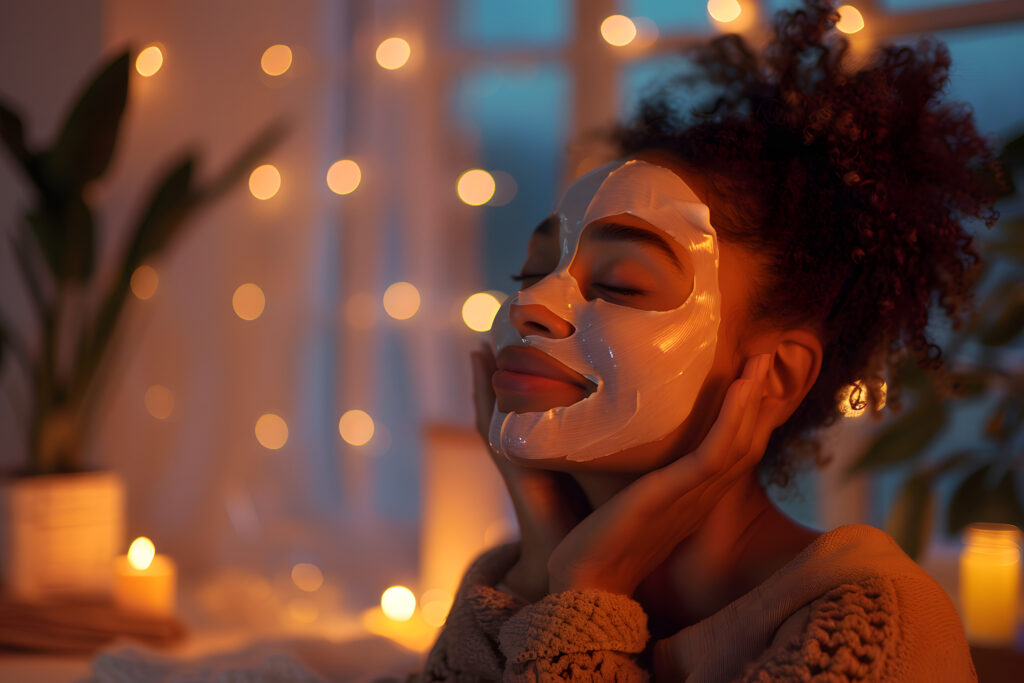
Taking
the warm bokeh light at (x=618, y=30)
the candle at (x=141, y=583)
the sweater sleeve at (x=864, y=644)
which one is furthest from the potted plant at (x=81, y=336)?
the sweater sleeve at (x=864, y=644)

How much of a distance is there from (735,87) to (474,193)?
3.98 ft

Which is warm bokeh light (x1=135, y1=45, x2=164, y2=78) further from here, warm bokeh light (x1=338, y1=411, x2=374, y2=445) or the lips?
the lips

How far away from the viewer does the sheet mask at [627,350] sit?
0.74 m

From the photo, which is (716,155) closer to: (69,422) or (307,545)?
(69,422)

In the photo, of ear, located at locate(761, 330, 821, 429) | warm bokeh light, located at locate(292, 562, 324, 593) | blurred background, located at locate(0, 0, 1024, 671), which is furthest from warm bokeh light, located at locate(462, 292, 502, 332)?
ear, located at locate(761, 330, 821, 429)

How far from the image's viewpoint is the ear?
81cm

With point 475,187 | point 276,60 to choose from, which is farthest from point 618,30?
point 276,60

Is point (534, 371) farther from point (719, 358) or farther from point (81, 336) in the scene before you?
point (81, 336)

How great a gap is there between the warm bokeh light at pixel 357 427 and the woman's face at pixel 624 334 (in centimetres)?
144

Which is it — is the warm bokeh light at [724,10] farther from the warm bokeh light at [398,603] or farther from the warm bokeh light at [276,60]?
the warm bokeh light at [398,603]

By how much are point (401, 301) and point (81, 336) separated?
683 mm

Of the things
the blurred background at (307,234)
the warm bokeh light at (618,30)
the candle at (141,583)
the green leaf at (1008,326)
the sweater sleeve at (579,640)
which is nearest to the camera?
the sweater sleeve at (579,640)

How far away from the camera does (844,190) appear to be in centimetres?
81

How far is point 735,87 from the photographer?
94 cm
